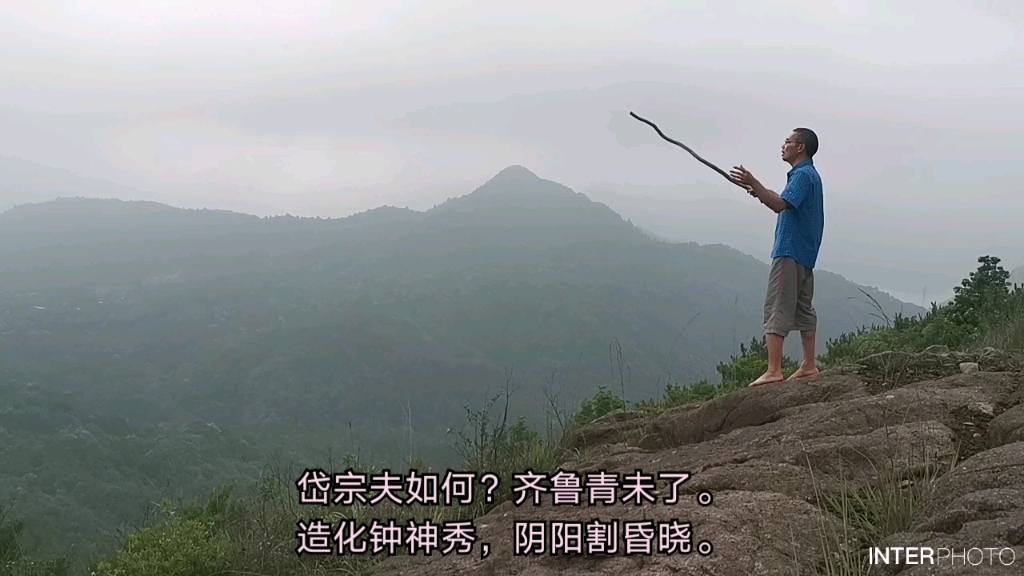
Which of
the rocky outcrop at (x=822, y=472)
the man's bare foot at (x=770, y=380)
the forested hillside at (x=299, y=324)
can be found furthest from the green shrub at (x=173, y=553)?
the man's bare foot at (x=770, y=380)

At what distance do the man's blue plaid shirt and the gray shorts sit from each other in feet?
0.23

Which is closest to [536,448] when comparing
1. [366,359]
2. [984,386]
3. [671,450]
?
[671,450]

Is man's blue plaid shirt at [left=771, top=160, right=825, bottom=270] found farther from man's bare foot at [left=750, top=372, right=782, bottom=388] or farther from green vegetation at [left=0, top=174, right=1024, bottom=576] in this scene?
man's bare foot at [left=750, top=372, right=782, bottom=388]

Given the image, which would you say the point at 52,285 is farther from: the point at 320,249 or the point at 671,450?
the point at 671,450

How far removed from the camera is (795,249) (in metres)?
5.45

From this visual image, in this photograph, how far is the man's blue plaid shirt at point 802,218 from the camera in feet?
17.5

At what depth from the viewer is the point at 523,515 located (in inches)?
163

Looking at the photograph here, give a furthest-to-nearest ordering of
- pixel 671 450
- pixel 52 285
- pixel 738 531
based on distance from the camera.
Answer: pixel 52 285 < pixel 671 450 < pixel 738 531

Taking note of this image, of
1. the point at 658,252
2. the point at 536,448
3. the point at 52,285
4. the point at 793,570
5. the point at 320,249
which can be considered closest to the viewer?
the point at 793,570

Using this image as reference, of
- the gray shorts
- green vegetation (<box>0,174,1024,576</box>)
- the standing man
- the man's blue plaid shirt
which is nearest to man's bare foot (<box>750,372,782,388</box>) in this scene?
the standing man

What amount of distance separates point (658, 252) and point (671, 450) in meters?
110

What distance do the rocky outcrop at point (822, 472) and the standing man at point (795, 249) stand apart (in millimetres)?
398

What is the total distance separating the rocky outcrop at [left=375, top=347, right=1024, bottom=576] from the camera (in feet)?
9.19

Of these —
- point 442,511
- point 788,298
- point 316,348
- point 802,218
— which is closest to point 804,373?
point 788,298
